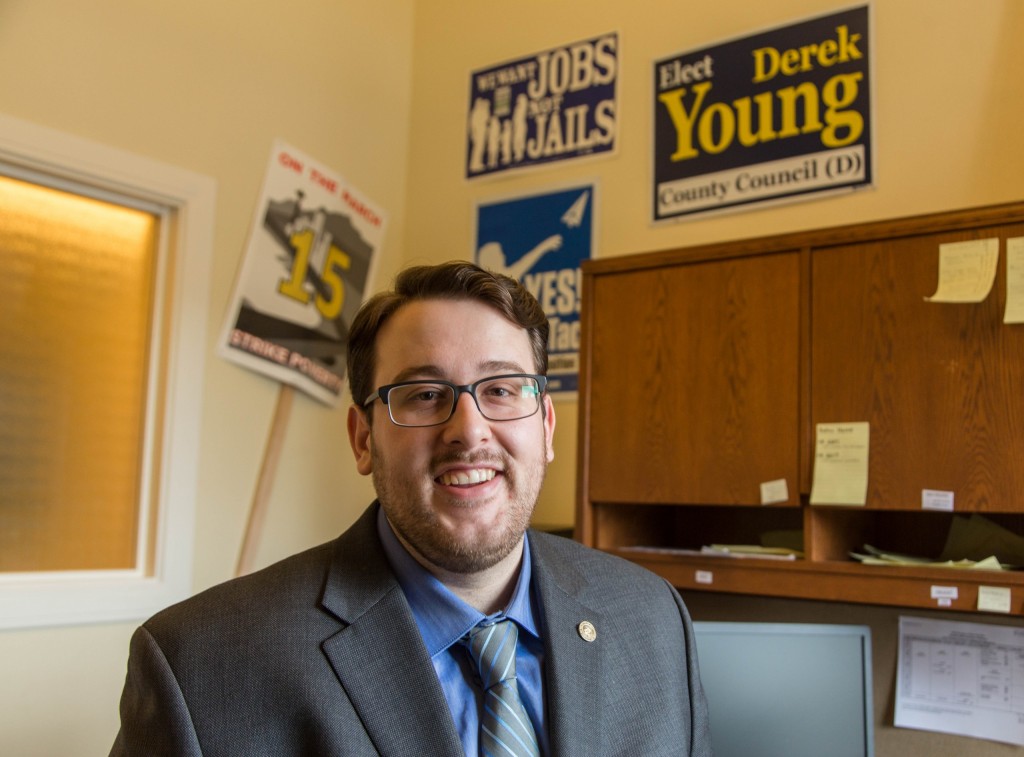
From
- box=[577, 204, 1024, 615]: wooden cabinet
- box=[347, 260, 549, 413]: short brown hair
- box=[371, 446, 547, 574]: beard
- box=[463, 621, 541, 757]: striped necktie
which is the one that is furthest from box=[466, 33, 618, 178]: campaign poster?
box=[463, 621, 541, 757]: striped necktie

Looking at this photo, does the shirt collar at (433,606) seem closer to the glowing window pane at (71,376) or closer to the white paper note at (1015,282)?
the white paper note at (1015,282)

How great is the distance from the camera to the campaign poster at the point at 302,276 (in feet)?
9.75

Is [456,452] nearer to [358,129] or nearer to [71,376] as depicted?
[71,376]

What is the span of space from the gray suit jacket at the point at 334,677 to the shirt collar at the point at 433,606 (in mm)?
27

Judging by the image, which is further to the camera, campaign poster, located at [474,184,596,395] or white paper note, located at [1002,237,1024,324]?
campaign poster, located at [474,184,596,395]

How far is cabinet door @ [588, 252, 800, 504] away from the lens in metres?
2.09

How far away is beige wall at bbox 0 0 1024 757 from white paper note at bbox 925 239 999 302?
0.51 metres

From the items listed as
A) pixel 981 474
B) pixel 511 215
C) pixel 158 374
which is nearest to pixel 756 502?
pixel 981 474

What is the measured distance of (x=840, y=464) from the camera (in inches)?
77.8

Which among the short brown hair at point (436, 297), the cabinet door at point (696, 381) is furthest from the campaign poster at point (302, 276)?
the short brown hair at point (436, 297)

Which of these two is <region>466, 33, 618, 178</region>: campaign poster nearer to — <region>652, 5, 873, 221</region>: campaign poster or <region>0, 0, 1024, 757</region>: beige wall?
<region>0, 0, 1024, 757</region>: beige wall

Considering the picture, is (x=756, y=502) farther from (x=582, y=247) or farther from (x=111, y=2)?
(x=111, y=2)

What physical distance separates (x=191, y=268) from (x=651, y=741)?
1.94 m

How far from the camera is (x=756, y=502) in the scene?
81.9 inches
